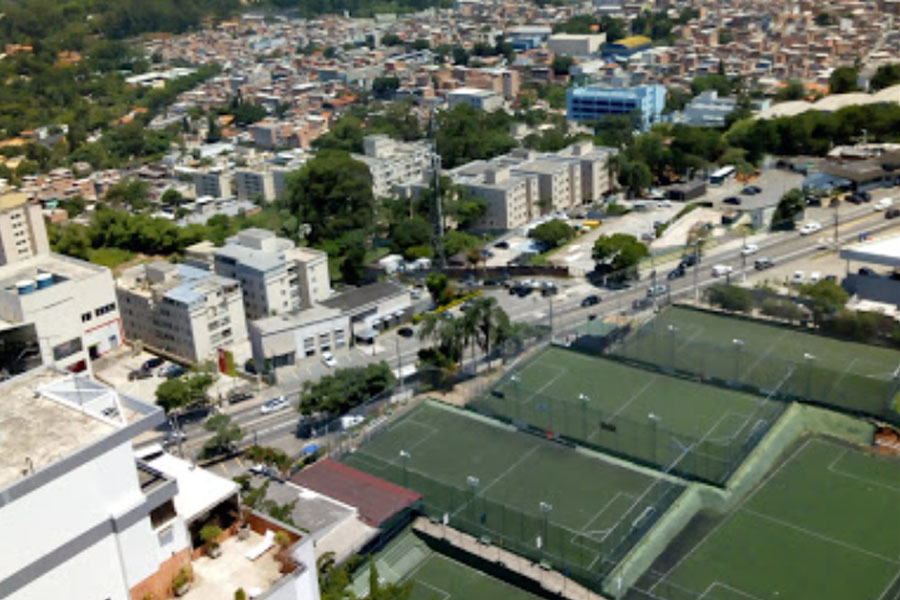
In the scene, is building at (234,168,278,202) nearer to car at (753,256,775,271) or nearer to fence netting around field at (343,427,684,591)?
car at (753,256,775,271)

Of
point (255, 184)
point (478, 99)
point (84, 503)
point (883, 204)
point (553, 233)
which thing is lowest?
point (255, 184)

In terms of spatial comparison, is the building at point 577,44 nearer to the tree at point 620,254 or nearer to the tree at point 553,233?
the tree at point 553,233

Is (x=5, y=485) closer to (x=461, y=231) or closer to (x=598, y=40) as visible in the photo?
(x=461, y=231)

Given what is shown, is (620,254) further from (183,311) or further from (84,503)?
(84,503)

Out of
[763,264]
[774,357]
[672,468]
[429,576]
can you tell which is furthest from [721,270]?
[429,576]

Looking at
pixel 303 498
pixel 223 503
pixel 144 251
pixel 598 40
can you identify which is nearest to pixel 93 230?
pixel 144 251

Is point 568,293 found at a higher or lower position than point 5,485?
lower
